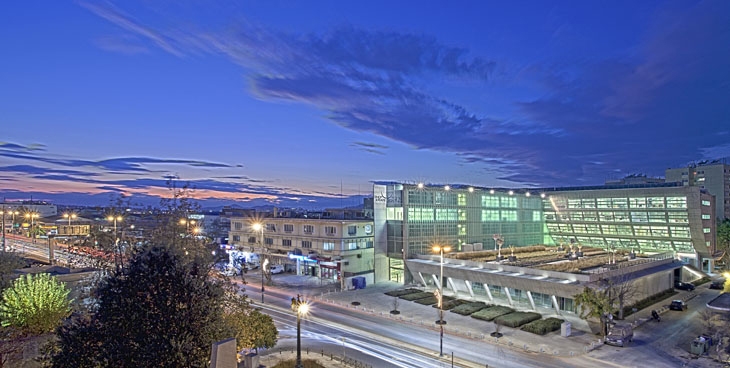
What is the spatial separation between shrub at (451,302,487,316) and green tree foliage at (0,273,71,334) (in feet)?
107

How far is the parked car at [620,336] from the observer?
32250 millimetres

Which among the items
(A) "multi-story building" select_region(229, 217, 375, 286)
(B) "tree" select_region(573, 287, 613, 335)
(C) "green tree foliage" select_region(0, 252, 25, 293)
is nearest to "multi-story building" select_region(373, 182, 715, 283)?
(A) "multi-story building" select_region(229, 217, 375, 286)

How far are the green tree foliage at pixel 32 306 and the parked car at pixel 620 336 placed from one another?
3666 cm

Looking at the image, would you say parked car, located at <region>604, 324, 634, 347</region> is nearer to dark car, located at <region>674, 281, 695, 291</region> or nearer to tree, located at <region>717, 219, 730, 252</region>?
dark car, located at <region>674, 281, 695, 291</region>

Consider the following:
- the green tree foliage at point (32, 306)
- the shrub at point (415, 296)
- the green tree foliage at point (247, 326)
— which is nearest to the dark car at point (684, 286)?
the shrub at point (415, 296)

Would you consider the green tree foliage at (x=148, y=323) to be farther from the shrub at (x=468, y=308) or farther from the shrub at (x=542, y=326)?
the shrub at (x=468, y=308)

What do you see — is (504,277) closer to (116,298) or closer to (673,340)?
(673,340)

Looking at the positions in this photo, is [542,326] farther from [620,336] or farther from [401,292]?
[401,292]

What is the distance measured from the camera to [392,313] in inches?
1655

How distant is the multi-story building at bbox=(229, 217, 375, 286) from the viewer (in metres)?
59.1

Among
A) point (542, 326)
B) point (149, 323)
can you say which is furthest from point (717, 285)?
point (149, 323)

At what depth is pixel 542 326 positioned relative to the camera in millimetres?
35719

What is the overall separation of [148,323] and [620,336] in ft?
108

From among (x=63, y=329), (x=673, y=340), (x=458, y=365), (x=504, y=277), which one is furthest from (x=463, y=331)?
(x=63, y=329)
